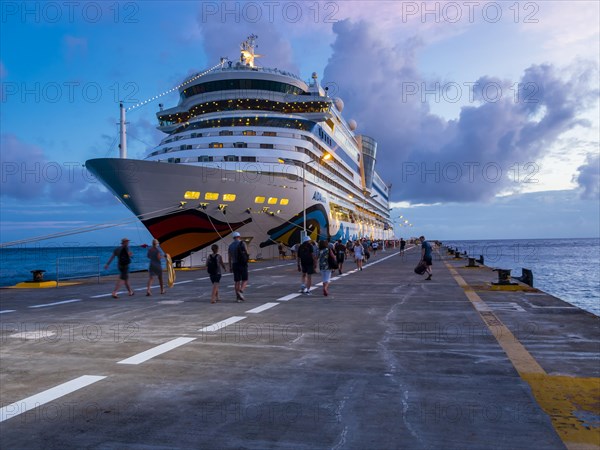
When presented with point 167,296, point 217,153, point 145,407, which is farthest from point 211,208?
point 145,407

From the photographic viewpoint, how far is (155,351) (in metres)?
7.41

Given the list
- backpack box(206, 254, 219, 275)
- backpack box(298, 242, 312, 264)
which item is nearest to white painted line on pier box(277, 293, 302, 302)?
backpack box(298, 242, 312, 264)

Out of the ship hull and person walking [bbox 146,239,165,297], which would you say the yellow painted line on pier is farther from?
the ship hull

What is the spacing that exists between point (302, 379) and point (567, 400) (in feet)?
8.77

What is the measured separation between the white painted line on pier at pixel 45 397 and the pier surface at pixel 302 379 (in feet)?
0.09

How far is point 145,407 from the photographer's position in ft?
15.9

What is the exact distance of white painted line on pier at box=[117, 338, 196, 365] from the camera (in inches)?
269

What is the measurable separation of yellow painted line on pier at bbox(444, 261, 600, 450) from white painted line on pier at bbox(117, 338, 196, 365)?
15.5 ft

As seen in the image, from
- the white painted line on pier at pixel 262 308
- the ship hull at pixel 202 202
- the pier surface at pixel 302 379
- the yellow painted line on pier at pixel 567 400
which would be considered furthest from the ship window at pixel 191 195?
the yellow painted line on pier at pixel 567 400

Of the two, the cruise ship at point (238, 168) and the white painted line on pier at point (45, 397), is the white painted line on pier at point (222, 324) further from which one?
the cruise ship at point (238, 168)

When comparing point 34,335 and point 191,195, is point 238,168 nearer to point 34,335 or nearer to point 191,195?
point 191,195

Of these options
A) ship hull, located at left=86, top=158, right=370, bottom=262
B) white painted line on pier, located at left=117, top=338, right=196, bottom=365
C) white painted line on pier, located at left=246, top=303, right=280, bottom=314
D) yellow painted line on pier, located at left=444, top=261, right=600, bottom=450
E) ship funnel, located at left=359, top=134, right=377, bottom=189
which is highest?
ship funnel, located at left=359, top=134, right=377, bottom=189

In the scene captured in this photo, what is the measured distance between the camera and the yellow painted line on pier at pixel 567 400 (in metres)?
4.07

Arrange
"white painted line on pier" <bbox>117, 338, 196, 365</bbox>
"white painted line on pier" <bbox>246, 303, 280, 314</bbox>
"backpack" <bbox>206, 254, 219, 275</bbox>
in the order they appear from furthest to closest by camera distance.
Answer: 1. "backpack" <bbox>206, 254, 219, 275</bbox>
2. "white painted line on pier" <bbox>246, 303, 280, 314</bbox>
3. "white painted line on pier" <bbox>117, 338, 196, 365</bbox>
